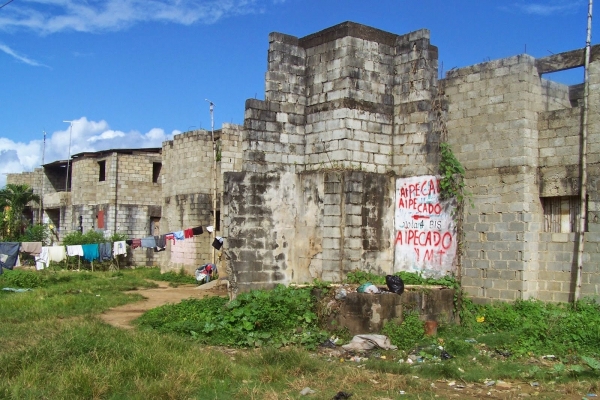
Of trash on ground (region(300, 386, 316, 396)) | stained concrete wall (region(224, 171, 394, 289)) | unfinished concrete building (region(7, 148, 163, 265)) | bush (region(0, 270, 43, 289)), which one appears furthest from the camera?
unfinished concrete building (region(7, 148, 163, 265))

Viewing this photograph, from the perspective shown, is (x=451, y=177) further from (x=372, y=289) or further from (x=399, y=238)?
(x=372, y=289)

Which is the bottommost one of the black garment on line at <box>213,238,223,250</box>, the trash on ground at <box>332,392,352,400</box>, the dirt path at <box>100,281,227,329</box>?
the dirt path at <box>100,281,227,329</box>

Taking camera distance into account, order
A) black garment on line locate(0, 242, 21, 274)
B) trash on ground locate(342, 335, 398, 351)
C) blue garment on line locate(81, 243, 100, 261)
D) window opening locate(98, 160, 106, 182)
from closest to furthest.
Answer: trash on ground locate(342, 335, 398, 351), black garment on line locate(0, 242, 21, 274), blue garment on line locate(81, 243, 100, 261), window opening locate(98, 160, 106, 182)

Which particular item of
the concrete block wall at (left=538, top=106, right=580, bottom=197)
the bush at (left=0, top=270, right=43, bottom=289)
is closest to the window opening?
the bush at (left=0, top=270, right=43, bottom=289)

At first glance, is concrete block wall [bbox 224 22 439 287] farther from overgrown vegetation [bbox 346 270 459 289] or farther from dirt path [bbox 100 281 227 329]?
dirt path [bbox 100 281 227 329]

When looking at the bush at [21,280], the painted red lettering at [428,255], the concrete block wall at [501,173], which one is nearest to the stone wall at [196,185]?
the bush at [21,280]

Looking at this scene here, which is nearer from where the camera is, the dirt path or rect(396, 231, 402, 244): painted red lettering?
rect(396, 231, 402, 244): painted red lettering

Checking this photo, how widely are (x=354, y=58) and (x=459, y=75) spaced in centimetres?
226

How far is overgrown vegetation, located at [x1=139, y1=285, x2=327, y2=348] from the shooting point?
962 cm

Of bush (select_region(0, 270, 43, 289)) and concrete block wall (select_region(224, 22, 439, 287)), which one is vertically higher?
concrete block wall (select_region(224, 22, 439, 287))

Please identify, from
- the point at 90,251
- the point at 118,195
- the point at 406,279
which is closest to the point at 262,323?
the point at 406,279

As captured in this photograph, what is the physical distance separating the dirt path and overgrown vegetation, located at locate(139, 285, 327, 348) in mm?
2004

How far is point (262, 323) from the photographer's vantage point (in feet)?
32.7

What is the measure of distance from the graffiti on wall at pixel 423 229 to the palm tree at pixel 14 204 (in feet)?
86.3
